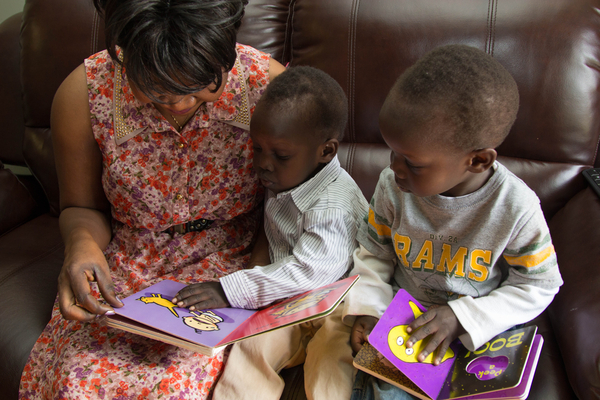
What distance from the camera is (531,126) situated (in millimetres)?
1292

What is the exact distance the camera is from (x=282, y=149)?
111cm

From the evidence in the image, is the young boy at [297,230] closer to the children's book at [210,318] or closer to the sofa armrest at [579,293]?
the children's book at [210,318]

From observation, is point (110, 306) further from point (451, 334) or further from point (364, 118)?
point (364, 118)

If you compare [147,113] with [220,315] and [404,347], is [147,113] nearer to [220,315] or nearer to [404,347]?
[220,315]

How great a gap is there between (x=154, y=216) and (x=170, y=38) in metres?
0.56

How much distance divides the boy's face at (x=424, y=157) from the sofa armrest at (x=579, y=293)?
1.28 feet

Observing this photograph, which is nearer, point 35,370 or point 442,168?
point 442,168

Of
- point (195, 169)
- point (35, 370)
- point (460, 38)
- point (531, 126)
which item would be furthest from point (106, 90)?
point (531, 126)

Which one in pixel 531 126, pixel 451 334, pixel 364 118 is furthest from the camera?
pixel 364 118

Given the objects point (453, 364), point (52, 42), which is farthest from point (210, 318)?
point (52, 42)

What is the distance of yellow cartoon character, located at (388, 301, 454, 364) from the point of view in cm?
88

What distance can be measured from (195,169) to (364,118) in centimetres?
61

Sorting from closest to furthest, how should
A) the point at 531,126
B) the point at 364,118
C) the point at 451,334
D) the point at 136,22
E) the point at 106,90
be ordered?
the point at 136,22
the point at 451,334
the point at 106,90
the point at 531,126
the point at 364,118

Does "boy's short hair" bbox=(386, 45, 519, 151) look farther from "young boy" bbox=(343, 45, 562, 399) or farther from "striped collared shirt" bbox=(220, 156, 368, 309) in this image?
"striped collared shirt" bbox=(220, 156, 368, 309)
